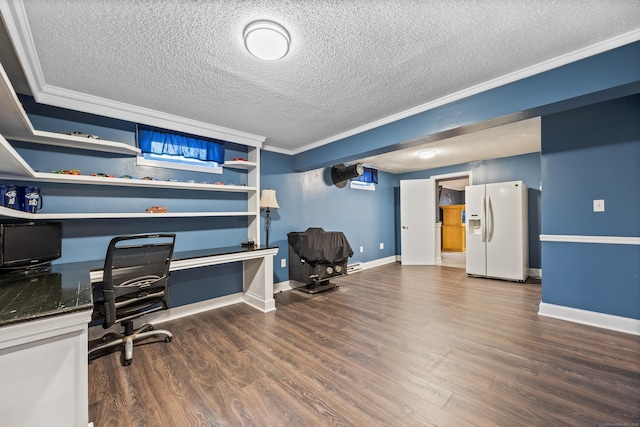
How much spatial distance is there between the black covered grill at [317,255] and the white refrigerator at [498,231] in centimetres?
261

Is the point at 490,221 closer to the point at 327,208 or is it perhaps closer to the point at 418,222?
the point at 418,222

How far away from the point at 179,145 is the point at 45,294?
210cm

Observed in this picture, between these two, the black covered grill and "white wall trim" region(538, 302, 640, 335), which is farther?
the black covered grill

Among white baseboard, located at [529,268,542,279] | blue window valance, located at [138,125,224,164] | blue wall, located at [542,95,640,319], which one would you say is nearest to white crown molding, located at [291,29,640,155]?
blue wall, located at [542,95,640,319]

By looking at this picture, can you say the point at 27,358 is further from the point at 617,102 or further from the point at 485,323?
the point at 617,102

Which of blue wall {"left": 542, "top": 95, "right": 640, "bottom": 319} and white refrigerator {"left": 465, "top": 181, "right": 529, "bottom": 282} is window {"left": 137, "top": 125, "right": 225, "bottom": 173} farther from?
white refrigerator {"left": 465, "top": 181, "right": 529, "bottom": 282}

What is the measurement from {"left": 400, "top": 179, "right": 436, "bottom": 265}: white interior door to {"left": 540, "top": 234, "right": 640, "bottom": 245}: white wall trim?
9.80 ft

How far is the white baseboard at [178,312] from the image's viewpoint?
8.01ft

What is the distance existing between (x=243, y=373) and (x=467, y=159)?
5315 millimetres

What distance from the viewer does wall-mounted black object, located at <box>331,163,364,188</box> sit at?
462cm

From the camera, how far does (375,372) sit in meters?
1.86

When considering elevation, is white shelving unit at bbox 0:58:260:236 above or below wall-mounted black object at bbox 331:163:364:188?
below

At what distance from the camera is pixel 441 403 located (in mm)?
1538

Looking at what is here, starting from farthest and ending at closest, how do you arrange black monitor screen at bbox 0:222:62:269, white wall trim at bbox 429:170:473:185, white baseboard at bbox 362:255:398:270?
1. white baseboard at bbox 362:255:398:270
2. white wall trim at bbox 429:170:473:185
3. black monitor screen at bbox 0:222:62:269
